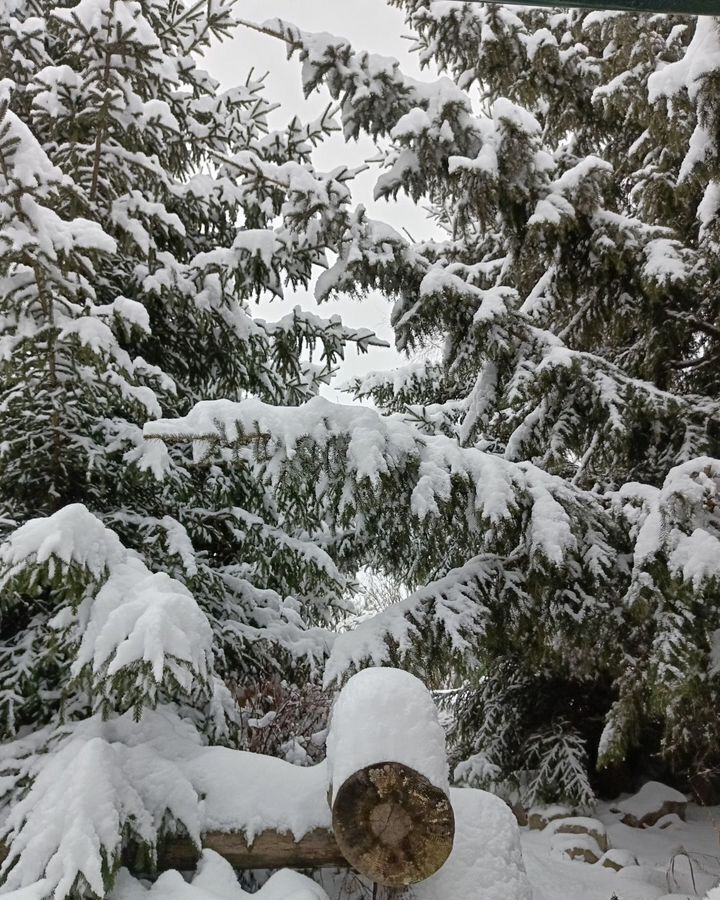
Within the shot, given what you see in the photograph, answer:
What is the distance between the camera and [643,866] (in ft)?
13.2

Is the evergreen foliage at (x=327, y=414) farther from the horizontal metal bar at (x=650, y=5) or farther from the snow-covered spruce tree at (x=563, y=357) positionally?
the horizontal metal bar at (x=650, y=5)

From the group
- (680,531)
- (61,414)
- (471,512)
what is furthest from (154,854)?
(680,531)

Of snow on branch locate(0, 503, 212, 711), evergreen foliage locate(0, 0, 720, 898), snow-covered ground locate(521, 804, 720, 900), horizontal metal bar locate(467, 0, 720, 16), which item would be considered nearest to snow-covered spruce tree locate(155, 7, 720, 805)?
evergreen foliage locate(0, 0, 720, 898)

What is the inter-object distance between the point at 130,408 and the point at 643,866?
13.4ft

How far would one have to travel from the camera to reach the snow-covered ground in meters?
3.64

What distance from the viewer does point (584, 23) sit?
4.99m

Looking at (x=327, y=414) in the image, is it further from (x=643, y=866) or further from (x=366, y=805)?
(x=643, y=866)

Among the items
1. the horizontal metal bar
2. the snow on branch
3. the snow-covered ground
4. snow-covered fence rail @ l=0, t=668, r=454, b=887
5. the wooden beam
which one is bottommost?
the snow-covered ground

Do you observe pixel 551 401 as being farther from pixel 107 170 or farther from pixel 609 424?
pixel 107 170

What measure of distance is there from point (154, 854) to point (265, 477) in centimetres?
141

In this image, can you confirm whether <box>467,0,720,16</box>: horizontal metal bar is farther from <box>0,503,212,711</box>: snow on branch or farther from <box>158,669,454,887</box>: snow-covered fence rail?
<box>158,669,454,887</box>: snow-covered fence rail

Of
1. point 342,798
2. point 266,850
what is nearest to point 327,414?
point 342,798

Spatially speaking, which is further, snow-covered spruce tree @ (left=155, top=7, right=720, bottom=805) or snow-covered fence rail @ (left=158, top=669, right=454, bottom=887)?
snow-covered spruce tree @ (left=155, top=7, right=720, bottom=805)

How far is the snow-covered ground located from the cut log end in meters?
1.62
